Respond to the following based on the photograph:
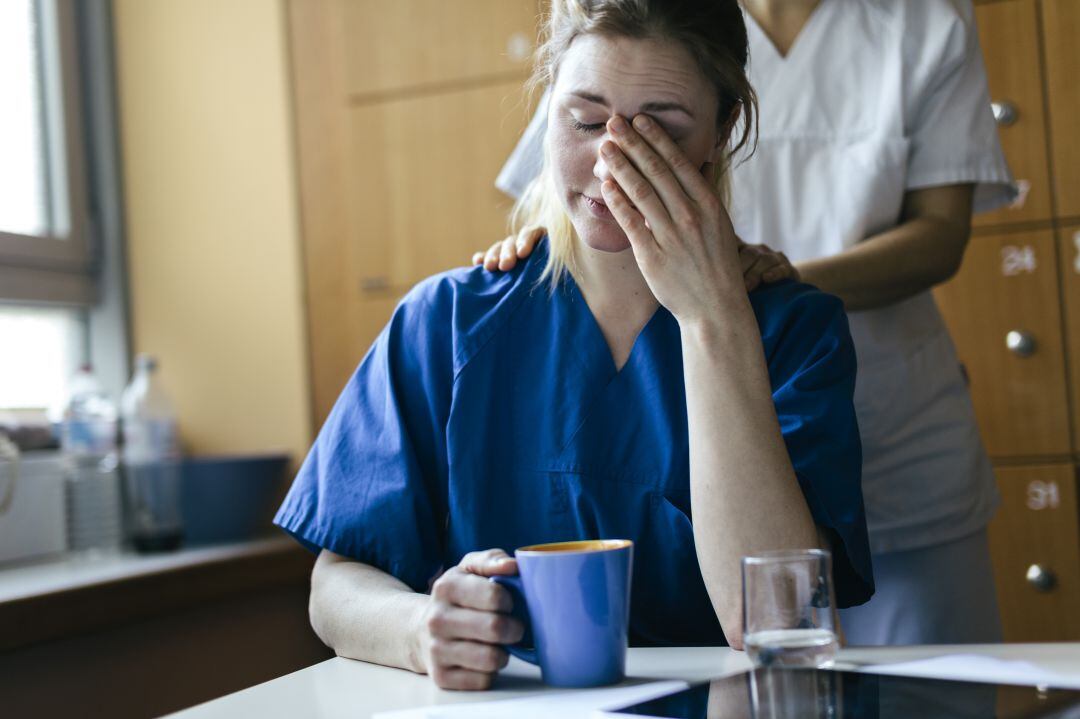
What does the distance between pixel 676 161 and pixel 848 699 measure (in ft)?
1.70

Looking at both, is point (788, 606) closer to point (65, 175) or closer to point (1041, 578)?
point (1041, 578)

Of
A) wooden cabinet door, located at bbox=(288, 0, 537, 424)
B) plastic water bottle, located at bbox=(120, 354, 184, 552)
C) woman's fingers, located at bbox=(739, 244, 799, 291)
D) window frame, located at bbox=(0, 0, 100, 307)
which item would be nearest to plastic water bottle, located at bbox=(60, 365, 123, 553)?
plastic water bottle, located at bbox=(120, 354, 184, 552)

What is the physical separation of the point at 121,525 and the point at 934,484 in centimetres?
172

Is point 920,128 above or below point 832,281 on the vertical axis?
above

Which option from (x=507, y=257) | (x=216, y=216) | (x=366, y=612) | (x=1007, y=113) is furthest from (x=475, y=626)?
(x=216, y=216)

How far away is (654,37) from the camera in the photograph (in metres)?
1.11

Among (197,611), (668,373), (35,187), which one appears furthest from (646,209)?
(35,187)

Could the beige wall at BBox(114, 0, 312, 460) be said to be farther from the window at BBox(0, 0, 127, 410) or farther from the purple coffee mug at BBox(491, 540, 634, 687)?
the purple coffee mug at BBox(491, 540, 634, 687)

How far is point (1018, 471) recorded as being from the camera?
202 centimetres

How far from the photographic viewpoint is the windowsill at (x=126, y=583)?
1.75 meters

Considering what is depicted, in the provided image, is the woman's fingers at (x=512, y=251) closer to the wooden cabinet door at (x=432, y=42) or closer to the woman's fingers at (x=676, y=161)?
the woman's fingers at (x=676, y=161)

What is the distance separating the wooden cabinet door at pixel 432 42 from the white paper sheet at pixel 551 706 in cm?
179

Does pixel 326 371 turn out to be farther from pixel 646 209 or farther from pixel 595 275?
pixel 646 209

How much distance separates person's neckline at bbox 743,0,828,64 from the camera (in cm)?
152
